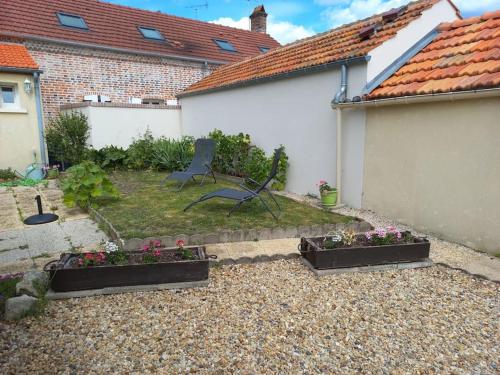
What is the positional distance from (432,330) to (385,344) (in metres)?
0.47

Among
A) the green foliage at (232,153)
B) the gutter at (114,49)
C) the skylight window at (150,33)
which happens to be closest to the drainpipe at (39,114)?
the gutter at (114,49)

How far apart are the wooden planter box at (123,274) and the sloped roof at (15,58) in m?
8.99

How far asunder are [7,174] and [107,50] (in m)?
5.61

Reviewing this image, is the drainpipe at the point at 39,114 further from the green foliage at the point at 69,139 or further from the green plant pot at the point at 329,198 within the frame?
the green plant pot at the point at 329,198

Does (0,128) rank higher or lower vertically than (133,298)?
higher

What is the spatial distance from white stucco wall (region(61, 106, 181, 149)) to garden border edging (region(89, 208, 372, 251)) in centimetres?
647

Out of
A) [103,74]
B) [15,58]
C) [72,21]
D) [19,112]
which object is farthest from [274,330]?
[72,21]

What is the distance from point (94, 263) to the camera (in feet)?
10.9

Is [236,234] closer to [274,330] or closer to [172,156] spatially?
[274,330]

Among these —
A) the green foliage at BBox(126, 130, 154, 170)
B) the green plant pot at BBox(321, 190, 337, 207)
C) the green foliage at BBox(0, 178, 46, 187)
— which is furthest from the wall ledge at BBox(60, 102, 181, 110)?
the green plant pot at BBox(321, 190, 337, 207)

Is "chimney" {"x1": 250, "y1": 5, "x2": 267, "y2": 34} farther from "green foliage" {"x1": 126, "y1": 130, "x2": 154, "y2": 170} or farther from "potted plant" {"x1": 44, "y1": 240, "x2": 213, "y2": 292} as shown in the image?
"potted plant" {"x1": 44, "y1": 240, "x2": 213, "y2": 292}

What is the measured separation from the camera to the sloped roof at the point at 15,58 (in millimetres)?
9977

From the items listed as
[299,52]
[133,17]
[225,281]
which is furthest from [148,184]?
[133,17]

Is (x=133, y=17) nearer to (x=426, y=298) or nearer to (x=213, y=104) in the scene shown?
(x=213, y=104)
